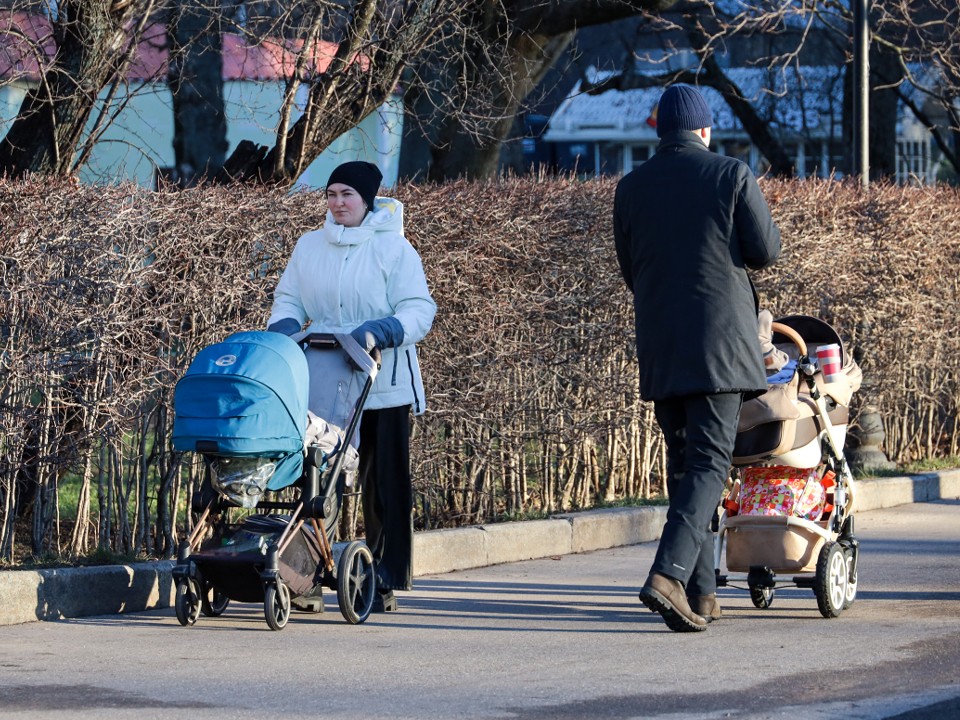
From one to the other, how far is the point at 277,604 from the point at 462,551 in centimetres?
222

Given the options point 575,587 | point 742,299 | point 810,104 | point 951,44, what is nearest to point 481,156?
point 951,44

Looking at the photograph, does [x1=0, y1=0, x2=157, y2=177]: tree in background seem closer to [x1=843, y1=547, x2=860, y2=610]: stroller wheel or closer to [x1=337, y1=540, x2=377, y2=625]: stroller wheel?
[x1=337, y1=540, x2=377, y2=625]: stroller wheel

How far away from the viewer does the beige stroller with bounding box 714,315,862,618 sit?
22.0ft

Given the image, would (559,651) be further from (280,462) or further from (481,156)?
(481,156)

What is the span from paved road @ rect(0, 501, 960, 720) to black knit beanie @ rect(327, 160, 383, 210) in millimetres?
1836

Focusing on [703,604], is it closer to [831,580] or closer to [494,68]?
[831,580]

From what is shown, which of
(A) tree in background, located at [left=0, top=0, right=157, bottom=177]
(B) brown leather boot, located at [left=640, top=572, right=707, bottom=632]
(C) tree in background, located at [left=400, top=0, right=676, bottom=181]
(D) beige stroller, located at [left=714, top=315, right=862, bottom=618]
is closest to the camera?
(B) brown leather boot, located at [left=640, top=572, right=707, bottom=632]

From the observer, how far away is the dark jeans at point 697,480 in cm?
629

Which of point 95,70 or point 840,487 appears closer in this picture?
point 840,487

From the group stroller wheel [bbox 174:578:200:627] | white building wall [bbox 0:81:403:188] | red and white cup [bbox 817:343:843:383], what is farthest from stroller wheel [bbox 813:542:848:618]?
white building wall [bbox 0:81:403:188]

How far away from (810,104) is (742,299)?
24.4 metres

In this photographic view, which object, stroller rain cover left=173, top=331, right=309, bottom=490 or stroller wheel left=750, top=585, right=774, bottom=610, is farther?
stroller wheel left=750, top=585, right=774, bottom=610

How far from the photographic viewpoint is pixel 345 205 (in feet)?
22.7

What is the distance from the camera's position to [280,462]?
6.46 m
